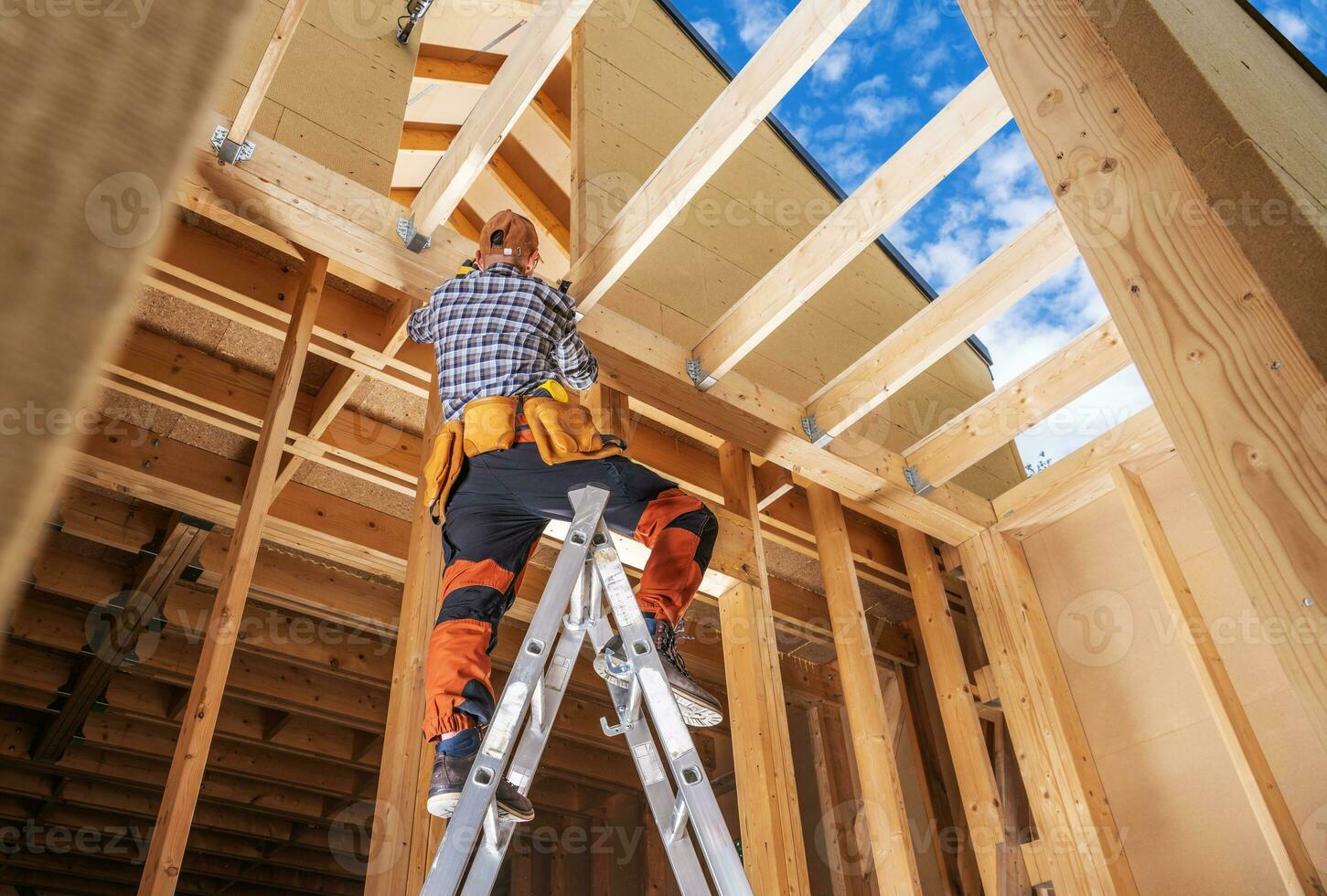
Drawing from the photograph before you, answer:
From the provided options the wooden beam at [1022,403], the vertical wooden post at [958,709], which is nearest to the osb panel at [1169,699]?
the vertical wooden post at [958,709]

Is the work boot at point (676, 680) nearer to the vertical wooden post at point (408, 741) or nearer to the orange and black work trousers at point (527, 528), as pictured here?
the orange and black work trousers at point (527, 528)

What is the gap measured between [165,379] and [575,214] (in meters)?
1.83

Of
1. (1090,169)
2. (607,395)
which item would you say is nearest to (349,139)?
(607,395)

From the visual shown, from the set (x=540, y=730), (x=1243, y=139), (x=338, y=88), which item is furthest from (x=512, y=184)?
(x=1243, y=139)

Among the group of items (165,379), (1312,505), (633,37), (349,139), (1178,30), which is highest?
(633,37)

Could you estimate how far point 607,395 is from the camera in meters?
3.65

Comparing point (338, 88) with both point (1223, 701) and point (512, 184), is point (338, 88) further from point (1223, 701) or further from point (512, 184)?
point (1223, 701)

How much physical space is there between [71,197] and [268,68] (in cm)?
256

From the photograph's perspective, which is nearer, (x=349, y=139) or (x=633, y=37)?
(x=349, y=139)

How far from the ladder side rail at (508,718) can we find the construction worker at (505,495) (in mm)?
172

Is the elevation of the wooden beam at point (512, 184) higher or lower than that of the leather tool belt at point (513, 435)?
higher

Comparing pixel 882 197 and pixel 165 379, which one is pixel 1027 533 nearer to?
pixel 882 197

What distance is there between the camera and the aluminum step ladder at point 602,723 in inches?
69.4

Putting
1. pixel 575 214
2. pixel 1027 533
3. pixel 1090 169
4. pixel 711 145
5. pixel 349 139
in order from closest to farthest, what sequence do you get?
pixel 1090 169
pixel 711 145
pixel 349 139
pixel 575 214
pixel 1027 533
